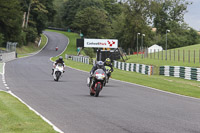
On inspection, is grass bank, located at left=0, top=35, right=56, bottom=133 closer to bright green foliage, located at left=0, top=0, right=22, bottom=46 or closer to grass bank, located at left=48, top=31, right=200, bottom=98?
grass bank, located at left=48, top=31, right=200, bottom=98

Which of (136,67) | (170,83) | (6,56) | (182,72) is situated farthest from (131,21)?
(170,83)

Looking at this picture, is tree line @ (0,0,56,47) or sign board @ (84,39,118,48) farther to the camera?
tree line @ (0,0,56,47)

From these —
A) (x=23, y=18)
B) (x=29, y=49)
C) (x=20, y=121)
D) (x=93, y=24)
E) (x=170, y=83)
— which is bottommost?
(x=170, y=83)

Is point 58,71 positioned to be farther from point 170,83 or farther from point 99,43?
point 99,43

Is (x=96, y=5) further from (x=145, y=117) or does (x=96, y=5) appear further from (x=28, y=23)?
(x=145, y=117)

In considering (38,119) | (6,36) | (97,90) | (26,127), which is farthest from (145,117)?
(6,36)

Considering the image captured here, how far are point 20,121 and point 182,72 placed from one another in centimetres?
2706

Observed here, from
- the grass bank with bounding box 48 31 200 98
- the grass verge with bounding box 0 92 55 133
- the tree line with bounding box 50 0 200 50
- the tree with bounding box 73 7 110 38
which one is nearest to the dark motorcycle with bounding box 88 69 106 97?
the grass verge with bounding box 0 92 55 133

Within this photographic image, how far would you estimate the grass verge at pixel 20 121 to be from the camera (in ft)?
27.9

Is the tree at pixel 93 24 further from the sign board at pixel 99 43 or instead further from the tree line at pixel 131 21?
the sign board at pixel 99 43

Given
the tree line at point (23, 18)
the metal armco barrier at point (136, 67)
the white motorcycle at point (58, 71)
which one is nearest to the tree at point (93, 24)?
the tree line at point (23, 18)

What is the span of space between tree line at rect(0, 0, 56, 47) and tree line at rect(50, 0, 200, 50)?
518 inches

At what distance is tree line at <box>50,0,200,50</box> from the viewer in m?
100

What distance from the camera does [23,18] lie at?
10625 cm
